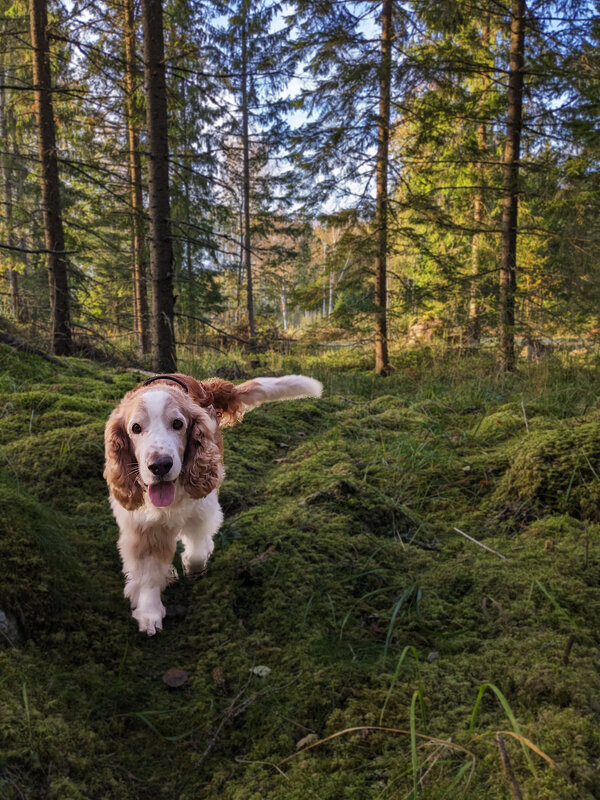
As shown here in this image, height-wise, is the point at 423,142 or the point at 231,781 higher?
the point at 423,142

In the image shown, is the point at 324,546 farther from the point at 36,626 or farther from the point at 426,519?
the point at 36,626

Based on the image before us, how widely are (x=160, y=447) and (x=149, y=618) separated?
2.60 feet

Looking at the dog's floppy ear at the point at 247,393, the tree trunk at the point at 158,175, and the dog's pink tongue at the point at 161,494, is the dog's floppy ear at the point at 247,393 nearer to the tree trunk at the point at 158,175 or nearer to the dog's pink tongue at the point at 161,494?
the dog's pink tongue at the point at 161,494

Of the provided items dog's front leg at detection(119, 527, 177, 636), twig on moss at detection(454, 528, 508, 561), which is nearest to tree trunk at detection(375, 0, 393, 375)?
twig on moss at detection(454, 528, 508, 561)

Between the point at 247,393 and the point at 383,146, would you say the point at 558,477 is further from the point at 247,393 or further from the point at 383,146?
the point at 383,146

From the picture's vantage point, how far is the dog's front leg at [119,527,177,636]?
2.16 m

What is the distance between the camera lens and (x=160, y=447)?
2133mm

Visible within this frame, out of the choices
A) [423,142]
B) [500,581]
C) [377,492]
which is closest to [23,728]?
[500,581]

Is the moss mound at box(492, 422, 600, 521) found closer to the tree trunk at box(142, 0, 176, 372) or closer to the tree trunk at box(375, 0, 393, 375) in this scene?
the tree trunk at box(142, 0, 176, 372)

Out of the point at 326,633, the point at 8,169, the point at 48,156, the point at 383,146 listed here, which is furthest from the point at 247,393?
the point at 8,169

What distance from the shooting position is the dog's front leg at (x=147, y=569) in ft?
7.10

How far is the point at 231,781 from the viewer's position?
4.59 ft

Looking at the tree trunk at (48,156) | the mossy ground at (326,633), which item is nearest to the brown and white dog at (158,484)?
the mossy ground at (326,633)

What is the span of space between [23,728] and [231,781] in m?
0.62
